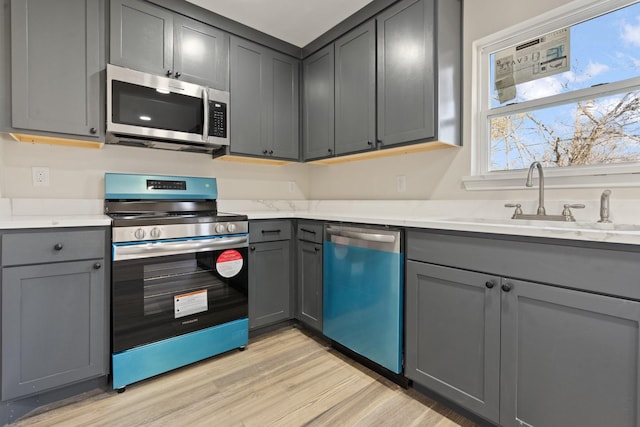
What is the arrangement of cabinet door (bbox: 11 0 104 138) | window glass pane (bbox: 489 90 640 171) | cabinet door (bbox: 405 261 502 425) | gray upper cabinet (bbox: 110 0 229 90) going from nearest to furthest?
cabinet door (bbox: 405 261 502 425) → window glass pane (bbox: 489 90 640 171) → cabinet door (bbox: 11 0 104 138) → gray upper cabinet (bbox: 110 0 229 90)

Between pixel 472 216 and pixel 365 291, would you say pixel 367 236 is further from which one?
pixel 472 216

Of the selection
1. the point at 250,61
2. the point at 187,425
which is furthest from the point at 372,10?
the point at 187,425

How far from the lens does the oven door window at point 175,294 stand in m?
1.71

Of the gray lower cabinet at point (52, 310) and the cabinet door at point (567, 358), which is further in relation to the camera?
the gray lower cabinet at point (52, 310)

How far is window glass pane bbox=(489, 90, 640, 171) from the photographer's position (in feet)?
5.04

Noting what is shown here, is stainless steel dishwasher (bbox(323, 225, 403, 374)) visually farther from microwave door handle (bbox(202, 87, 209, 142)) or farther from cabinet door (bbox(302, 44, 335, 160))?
microwave door handle (bbox(202, 87, 209, 142))

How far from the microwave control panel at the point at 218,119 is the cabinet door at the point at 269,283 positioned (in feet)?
2.94

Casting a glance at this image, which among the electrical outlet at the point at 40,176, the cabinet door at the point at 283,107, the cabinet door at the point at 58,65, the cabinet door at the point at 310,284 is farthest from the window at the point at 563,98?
the electrical outlet at the point at 40,176

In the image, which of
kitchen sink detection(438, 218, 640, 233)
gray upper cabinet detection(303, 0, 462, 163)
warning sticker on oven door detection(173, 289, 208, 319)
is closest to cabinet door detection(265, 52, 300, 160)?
gray upper cabinet detection(303, 0, 462, 163)

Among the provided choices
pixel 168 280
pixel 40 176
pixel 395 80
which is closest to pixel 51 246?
pixel 168 280

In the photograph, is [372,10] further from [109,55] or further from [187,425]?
[187,425]

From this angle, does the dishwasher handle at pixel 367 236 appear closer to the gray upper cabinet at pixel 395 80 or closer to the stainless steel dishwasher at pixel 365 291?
the stainless steel dishwasher at pixel 365 291

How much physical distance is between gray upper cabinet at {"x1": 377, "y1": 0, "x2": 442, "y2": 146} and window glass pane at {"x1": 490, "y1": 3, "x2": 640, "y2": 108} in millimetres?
657

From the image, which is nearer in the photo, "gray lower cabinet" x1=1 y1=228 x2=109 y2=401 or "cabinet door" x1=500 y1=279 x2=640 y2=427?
"cabinet door" x1=500 y1=279 x2=640 y2=427
